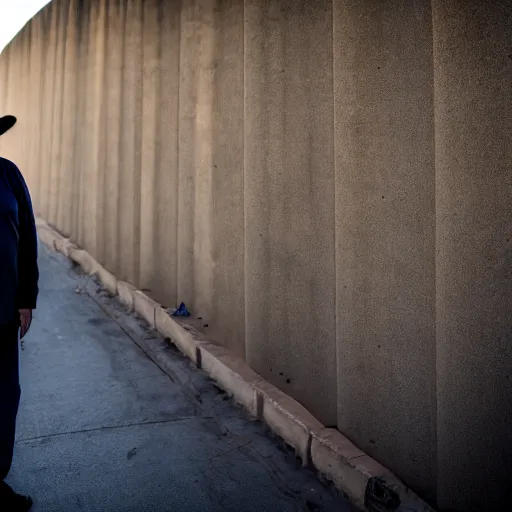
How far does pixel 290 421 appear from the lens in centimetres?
244

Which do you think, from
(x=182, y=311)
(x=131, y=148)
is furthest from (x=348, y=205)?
(x=131, y=148)

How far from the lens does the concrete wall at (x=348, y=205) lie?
1.61 metres

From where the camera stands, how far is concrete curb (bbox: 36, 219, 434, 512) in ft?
6.43

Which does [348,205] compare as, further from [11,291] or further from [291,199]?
[11,291]

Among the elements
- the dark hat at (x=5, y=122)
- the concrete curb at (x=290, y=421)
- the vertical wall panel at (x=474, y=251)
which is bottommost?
the concrete curb at (x=290, y=421)

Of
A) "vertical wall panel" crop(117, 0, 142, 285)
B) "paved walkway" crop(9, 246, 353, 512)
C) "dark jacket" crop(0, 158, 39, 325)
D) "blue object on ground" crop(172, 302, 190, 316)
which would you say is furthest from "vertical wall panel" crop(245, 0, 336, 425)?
"vertical wall panel" crop(117, 0, 142, 285)

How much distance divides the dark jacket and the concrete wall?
1.18m

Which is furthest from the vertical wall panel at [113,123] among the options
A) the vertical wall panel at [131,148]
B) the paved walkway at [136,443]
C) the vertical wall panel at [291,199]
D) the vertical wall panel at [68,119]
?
the vertical wall panel at [291,199]

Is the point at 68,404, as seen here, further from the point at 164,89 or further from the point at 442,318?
the point at 164,89

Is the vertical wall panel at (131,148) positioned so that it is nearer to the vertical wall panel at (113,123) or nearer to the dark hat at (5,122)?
the vertical wall panel at (113,123)

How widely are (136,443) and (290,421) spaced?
739 mm

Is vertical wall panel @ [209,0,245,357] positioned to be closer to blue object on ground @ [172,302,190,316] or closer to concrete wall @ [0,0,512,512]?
concrete wall @ [0,0,512,512]

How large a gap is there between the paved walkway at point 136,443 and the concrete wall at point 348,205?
329 mm

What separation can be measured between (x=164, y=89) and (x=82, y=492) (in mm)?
3054
